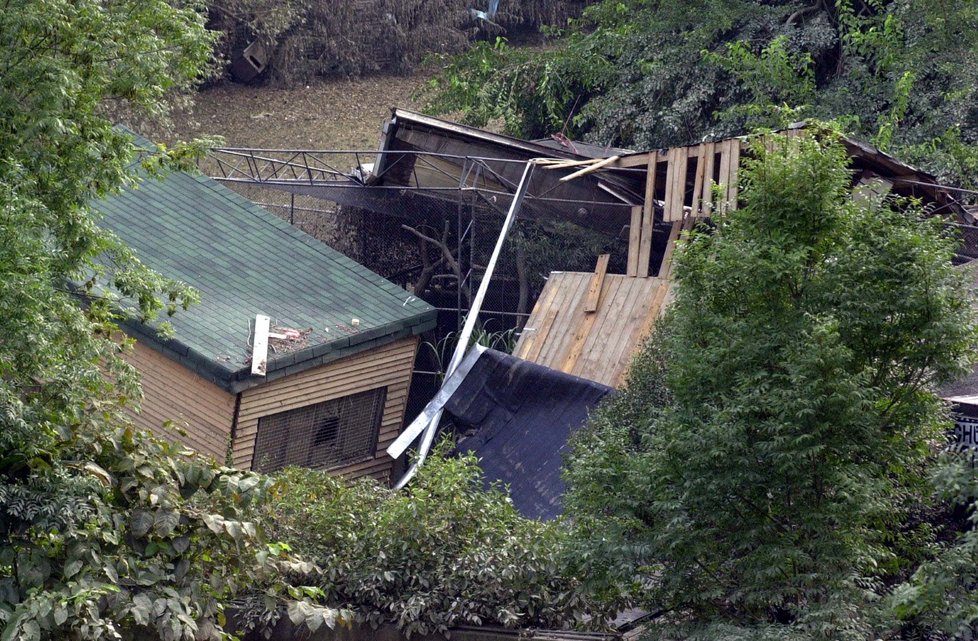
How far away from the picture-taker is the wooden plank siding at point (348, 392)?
46.1 feet

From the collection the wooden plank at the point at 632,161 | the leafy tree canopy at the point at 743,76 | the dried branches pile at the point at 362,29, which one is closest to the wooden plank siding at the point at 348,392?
the wooden plank at the point at 632,161

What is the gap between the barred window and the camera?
47.4ft

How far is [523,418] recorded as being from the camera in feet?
43.6

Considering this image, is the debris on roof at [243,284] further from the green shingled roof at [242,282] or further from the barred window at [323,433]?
the barred window at [323,433]

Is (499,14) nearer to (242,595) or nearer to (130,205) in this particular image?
(130,205)

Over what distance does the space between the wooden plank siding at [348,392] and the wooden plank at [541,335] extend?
2.24 metres

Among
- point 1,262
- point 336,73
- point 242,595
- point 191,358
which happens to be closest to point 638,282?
point 191,358

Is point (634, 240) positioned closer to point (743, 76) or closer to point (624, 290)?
point (624, 290)

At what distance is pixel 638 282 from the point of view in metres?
13.7

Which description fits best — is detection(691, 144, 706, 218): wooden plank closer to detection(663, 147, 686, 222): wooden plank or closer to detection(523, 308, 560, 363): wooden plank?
detection(663, 147, 686, 222): wooden plank

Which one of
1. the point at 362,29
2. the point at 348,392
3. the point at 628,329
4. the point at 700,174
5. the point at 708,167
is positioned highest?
the point at 708,167

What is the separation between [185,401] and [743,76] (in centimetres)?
1046

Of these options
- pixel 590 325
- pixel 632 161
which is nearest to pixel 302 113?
pixel 632 161

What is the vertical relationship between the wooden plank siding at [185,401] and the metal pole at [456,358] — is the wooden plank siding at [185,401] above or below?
below
